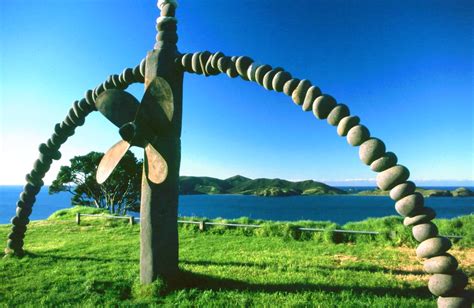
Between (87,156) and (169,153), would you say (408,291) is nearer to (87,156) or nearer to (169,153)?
(169,153)

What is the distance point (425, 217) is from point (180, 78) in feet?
14.4

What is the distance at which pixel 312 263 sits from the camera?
22.9ft

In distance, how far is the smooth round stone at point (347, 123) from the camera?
361 cm

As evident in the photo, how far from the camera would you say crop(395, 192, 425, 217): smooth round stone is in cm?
315

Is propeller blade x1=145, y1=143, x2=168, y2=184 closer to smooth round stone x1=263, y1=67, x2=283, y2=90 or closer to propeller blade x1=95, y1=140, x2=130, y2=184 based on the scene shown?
propeller blade x1=95, y1=140, x2=130, y2=184

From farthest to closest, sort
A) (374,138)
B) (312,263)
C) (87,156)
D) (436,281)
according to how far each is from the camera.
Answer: (87,156) < (312,263) < (374,138) < (436,281)

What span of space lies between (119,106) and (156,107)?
0.96 metres

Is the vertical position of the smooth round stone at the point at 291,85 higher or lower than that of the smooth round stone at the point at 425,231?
higher

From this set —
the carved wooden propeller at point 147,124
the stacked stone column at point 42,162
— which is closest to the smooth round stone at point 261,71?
the carved wooden propeller at point 147,124

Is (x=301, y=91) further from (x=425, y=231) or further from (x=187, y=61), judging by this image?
(x=187, y=61)

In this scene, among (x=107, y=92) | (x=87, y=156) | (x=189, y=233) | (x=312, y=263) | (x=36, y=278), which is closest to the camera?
(x=107, y=92)

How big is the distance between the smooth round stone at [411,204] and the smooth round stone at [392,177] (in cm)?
18

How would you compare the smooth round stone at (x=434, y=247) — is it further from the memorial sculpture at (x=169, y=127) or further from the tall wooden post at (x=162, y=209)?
the tall wooden post at (x=162, y=209)

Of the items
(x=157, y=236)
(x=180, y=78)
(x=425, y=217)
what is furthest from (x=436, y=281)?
(x=180, y=78)
